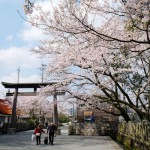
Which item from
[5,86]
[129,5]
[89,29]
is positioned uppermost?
[5,86]

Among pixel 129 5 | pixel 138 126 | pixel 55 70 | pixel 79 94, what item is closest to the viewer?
pixel 129 5

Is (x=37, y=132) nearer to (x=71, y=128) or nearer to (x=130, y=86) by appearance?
(x=130, y=86)

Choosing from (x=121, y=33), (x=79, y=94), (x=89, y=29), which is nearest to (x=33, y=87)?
(x=79, y=94)

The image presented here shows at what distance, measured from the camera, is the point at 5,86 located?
3350 cm

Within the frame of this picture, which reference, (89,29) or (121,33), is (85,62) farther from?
(89,29)

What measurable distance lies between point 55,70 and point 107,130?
54.7 ft

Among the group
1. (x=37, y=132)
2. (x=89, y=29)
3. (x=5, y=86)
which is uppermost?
(x=5, y=86)

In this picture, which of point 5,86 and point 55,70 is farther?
point 5,86

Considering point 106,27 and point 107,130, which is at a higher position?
point 106,27

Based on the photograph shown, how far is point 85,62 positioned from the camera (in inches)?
573

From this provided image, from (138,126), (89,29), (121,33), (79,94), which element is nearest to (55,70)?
(79,94)

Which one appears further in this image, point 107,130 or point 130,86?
point 107,130

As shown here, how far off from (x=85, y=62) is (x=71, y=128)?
19.3m

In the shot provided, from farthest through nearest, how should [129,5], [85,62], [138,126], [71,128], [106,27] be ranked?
[71,128]
[138,126]
[85,62]
[106,27]
[129,5]
